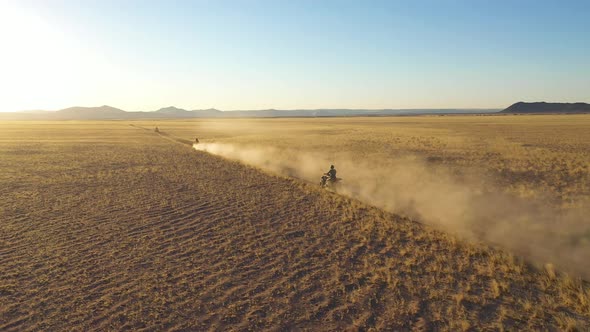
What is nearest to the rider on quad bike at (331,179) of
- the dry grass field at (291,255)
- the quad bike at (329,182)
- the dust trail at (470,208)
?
the quad bike at (329,182)

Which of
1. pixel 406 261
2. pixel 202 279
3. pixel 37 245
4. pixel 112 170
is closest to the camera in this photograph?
pixel 202 279

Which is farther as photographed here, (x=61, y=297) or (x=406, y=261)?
(x=406, y=261)

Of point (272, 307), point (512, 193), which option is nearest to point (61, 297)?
point (272, 307)

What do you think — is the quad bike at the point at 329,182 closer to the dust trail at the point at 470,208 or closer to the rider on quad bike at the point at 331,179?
the rider on quad bike at the point at 331,179

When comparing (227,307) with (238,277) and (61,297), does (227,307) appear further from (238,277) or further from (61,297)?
(61,297)

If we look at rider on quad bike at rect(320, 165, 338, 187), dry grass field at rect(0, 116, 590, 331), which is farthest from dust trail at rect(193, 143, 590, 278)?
rider on quad bike at rect(320, 165, 338, 187)

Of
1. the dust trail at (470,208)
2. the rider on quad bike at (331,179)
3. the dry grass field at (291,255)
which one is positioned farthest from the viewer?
the rider on quad bike at (331,179)

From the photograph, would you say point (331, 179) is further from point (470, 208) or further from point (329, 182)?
point (470, 208)

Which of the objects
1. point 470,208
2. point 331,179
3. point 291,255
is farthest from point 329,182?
point 291,255
